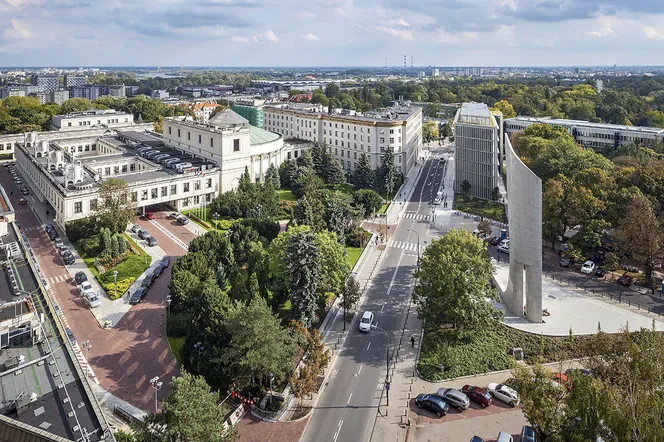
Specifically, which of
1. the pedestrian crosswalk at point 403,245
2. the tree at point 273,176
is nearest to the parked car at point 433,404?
the pedestrian crosswalk at point 403,245

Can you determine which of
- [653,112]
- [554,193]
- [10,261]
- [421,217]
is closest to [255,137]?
[421,217]

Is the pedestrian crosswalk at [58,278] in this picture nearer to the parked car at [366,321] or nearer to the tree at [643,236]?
the parked car at [366,321]

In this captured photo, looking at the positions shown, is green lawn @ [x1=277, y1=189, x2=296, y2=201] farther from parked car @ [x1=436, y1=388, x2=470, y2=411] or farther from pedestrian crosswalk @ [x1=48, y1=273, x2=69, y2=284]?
parked car @ [x1=436, y1=388, x2=470, y2=411]

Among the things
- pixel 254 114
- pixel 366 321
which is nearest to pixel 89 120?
pixel 254 114

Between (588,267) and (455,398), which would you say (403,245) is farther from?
(455,398)

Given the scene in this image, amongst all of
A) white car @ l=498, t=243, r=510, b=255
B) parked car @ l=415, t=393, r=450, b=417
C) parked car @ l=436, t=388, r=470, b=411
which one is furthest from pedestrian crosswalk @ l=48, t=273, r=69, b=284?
white car @ l=498, t=243, r=510, b=255

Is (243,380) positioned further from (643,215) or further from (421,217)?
(421,217)
